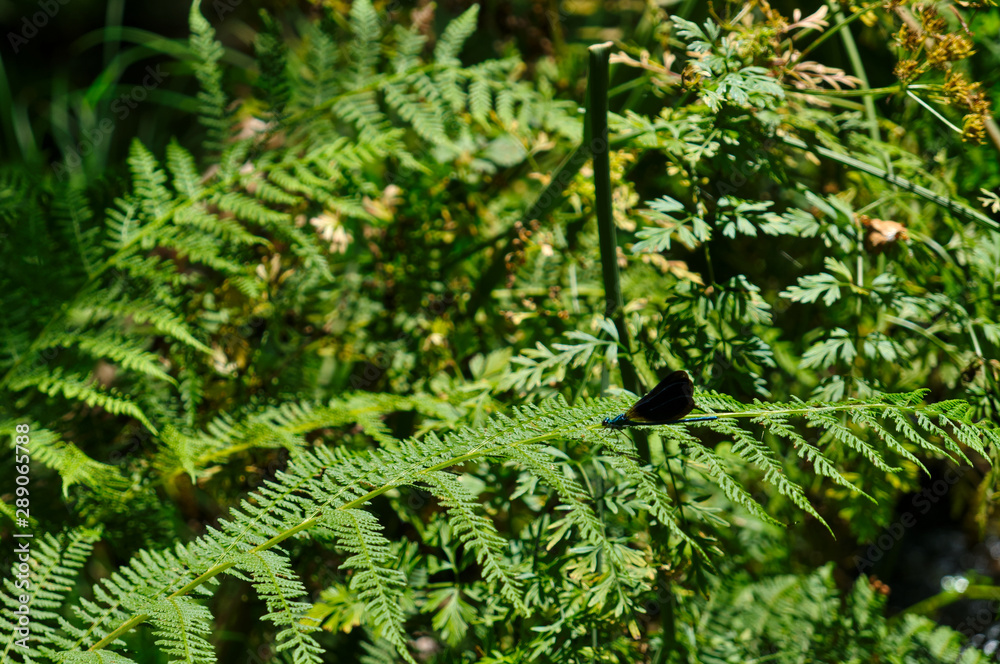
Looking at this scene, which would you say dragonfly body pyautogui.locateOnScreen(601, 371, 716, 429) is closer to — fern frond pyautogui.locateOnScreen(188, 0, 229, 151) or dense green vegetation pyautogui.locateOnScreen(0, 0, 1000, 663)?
dense green vegetation pyautogui.locateOnScreen(0, 0, 1000, 663)

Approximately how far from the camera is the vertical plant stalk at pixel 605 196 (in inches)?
43.5

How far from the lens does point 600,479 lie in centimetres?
122

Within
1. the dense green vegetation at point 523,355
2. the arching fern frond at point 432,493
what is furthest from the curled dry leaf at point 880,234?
the arching fern frond at point 432,493

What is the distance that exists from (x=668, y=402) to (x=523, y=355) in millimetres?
688

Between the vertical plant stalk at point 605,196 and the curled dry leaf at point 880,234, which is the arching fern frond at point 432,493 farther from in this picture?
the curled dry leaf at point 880,234

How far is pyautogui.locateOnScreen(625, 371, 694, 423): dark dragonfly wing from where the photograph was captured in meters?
0.83

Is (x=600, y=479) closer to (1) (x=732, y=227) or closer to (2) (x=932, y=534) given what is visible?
(1) (x=732, y=227)

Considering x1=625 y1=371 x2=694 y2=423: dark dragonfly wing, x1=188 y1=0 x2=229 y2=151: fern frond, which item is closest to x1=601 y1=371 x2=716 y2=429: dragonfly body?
x1=625 y1=371 x2=694 y2=423: dark dragonfly wing

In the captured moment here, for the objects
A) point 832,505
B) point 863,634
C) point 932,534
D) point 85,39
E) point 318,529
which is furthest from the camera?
point 85,39

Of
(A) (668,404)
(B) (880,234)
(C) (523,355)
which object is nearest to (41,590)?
(C) (523,355)

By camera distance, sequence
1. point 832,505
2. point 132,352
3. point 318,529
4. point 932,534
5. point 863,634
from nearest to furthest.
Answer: point 318,529 → point 132,352 → point 863,634 → point 832,505 → point 932,534

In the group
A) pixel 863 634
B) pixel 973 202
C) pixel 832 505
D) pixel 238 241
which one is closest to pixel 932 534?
pixel 832 505

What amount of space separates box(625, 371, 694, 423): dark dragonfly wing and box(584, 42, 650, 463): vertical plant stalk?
0.62 ft

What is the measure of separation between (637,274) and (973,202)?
2.59 ft
